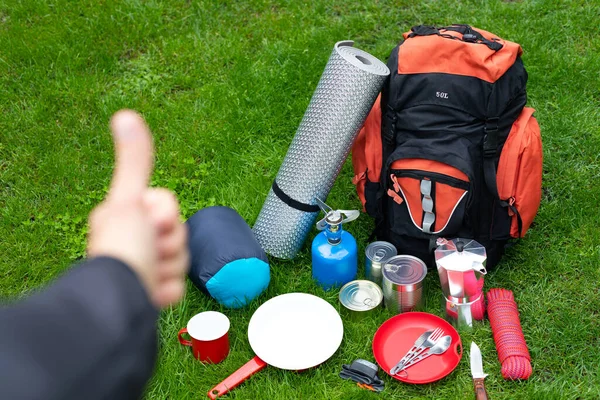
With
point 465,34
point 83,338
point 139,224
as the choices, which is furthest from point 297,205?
point 83,338

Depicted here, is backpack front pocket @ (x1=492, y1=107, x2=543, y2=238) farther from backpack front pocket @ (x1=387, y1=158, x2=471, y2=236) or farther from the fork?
the fork

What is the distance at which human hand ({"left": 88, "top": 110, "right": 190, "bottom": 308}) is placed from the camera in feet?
2.55

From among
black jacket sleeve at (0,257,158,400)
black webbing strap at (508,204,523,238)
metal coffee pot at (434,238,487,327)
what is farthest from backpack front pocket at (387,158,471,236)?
black jacket sleeve at (0,257,158,400)

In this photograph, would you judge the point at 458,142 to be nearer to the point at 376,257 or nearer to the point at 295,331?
the point at 376,257

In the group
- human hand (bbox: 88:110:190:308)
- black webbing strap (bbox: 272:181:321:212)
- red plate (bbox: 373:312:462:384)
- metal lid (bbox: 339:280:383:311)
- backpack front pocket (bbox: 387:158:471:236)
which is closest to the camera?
human hand (bbox: 88:110:190:308)

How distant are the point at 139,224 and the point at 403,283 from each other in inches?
79.6

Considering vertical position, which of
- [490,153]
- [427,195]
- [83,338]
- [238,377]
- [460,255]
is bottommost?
[238,377]

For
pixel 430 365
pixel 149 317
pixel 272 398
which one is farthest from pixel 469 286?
pixel 149 317

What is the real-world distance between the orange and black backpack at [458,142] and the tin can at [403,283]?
0.11 meters

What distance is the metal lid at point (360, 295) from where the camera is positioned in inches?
109

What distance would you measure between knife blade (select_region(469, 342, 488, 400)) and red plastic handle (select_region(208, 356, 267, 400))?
31.4 inches

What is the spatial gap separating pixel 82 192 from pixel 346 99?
58.5 inches

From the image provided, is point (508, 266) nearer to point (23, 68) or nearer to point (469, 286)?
point (469, 286)

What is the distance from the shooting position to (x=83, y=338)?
2.24 feet
